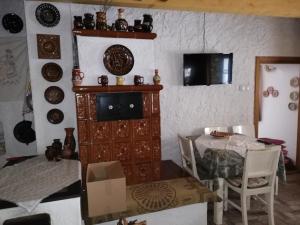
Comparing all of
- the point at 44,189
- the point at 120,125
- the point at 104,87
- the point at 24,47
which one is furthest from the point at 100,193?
the point at 24,47

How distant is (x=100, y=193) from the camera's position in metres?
1.94

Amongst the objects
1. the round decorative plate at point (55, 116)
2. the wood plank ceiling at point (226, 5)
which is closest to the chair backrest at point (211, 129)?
the wood plank ceiling at point (226, 5)

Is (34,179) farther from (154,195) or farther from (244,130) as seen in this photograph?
(244,130)

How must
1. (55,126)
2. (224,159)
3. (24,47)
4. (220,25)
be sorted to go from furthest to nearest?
1. (220,25)
2. (24,47)
3. (55,126)
4. (224,159)

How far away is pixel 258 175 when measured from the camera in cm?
244

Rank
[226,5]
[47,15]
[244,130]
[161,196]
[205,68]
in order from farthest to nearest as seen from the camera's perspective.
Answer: [244,130] < [205,68] < [47,15] < [226,5] < [161,196]

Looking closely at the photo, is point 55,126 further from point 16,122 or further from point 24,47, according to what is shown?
point 24,47

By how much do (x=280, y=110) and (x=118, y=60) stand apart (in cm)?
339

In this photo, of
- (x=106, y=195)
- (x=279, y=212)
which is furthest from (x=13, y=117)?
(x=279, y=212)

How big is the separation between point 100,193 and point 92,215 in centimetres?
21

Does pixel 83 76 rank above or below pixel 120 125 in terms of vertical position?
above

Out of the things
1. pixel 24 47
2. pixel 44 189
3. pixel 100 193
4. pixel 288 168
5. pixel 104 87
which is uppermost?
pixel 24 47

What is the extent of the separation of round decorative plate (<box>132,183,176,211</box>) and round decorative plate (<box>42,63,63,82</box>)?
5.23ft

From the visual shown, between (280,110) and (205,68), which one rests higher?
(205,68)
